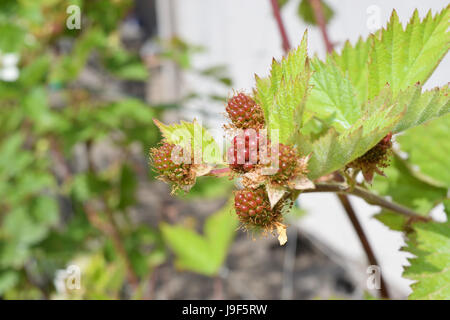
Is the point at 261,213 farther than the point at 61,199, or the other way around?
the point at 61,199

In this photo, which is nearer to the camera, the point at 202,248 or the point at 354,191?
the point at 354,191

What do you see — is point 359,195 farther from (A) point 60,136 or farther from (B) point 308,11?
(A) point 60,136

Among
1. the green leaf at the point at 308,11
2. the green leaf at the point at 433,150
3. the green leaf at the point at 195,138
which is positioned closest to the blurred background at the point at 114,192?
the green leaf at the point at 308,11

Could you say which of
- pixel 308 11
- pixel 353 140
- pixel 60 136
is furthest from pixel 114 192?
pixel 353 140
